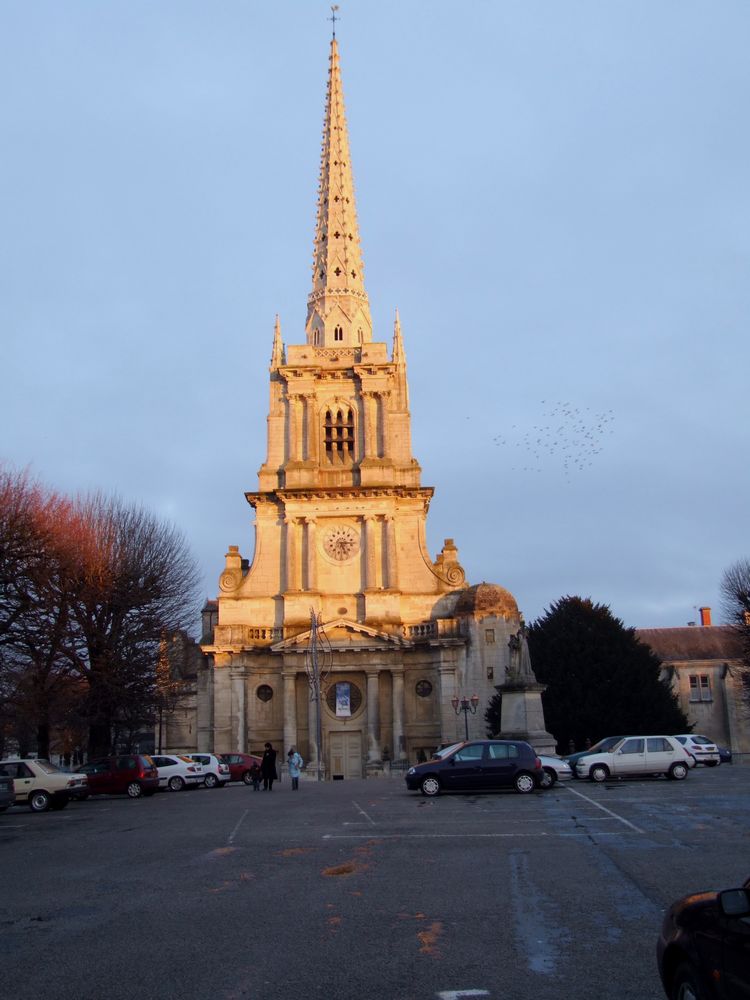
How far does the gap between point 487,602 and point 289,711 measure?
37.4 ft

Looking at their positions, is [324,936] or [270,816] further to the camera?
[270,816]

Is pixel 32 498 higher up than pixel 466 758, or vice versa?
pixel 32 498

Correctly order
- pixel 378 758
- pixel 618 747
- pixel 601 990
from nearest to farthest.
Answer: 1. pixel 601 990
2. pixel 618 747
3. pixel 378 758

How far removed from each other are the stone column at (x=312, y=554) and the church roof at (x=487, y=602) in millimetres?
7734

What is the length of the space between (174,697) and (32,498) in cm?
1179

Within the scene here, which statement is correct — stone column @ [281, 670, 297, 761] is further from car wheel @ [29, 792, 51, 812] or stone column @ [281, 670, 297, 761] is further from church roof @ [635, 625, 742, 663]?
church roof @ [635, 625, 742, 663]

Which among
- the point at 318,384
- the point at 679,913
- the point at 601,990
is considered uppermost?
the point at 318,384

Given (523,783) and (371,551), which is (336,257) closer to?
(371,551)

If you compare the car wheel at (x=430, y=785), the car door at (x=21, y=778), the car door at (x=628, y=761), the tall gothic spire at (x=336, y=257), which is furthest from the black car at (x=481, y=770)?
the tall gothic spire at (x=336, y=257)

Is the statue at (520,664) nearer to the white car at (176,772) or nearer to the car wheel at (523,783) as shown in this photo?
the car wheel at (523,783)

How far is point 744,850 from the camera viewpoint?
12133 millimetres

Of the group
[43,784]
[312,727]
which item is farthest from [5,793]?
[312,727]

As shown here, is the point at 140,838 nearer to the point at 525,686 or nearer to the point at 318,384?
the point at 525,686

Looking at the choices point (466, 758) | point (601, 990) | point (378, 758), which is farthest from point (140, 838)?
point (378, 758)
